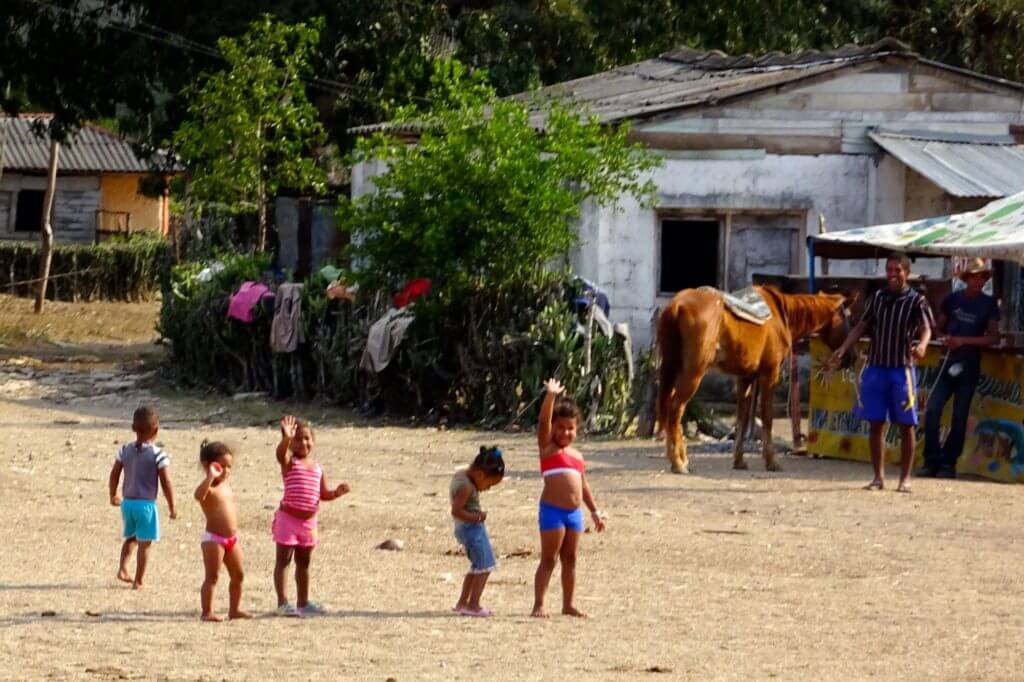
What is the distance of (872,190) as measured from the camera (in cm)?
2197

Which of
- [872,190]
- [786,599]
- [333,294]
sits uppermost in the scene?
[872,190]

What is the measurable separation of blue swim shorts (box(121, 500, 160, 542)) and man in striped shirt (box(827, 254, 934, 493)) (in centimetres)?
652

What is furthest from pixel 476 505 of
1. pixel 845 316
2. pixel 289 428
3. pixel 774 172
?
pixel 774 172

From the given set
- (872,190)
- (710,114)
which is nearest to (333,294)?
(710,114)

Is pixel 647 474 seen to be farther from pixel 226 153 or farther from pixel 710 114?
pixel 226 153

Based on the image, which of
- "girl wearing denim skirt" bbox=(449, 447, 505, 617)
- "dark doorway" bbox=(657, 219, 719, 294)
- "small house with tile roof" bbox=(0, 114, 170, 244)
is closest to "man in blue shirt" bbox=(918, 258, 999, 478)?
"dark doorway" bbox=(657, 219, 719, 294)

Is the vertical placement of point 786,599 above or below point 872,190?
below

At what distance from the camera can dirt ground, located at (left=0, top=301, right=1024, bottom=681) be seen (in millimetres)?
8188

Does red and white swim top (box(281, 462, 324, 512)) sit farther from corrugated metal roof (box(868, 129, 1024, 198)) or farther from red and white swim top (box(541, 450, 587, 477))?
corrugated metal roof (box(868, 129, 1024, 198))

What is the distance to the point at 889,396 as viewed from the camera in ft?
47.8

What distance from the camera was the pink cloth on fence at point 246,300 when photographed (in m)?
22.2

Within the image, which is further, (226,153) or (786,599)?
(226,153)

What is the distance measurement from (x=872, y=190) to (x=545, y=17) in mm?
12017

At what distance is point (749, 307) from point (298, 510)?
7.86 m
